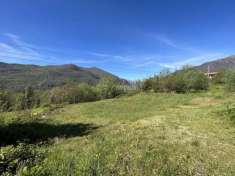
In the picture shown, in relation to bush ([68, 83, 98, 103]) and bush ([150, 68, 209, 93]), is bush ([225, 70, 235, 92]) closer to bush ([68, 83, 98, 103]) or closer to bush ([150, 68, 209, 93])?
bush ([150, 68, 209, 93])

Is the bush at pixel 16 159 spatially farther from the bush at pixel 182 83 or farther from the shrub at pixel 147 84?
the shrub at pixel 147 84

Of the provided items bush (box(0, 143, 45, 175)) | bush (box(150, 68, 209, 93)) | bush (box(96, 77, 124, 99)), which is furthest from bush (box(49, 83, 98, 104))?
bush (box(0, 143, 45, 175))

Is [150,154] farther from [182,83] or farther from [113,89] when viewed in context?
[113,89]

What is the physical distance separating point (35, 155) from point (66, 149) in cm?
168

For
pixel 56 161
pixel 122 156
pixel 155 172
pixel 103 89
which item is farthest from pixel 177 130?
pixel 103 89

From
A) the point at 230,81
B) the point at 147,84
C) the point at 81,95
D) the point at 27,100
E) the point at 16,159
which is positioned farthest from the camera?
the point at 27,100

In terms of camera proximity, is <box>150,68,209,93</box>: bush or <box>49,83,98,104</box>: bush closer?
<box>150,68,209,93</box>: bush

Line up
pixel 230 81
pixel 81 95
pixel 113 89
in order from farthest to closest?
pixel 113 89 → pixel 81 95 → pixel 230 81

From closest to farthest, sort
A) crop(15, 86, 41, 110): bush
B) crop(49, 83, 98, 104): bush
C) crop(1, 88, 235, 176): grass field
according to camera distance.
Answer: crop(1, 88, 235, 176): grass field
crop(49, 83, 98, 104): bush
crop(15, 86, 41, 110): bush

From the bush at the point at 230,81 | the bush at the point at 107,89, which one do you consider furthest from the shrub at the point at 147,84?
the bush at the point at 230,81

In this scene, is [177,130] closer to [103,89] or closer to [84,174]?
[84,174]

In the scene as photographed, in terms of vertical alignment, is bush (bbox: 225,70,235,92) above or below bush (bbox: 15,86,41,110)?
Result: above

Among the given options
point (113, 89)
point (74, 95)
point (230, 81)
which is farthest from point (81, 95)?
point (230, 81)

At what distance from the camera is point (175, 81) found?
37.2 m
